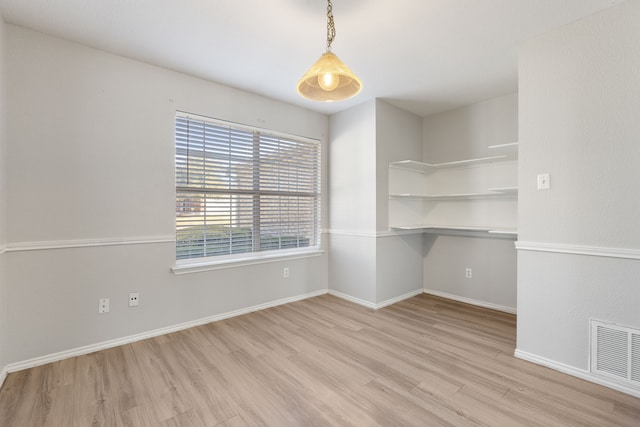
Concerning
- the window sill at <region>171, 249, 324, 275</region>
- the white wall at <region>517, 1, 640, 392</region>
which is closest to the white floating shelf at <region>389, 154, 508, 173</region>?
the white wall at <region>517, 1, 640, 392</region>

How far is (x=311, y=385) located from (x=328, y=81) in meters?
1.98

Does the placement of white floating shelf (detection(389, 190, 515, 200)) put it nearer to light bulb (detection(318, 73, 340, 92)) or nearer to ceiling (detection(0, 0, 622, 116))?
ceiling (detection(0, 0, 622, 116))

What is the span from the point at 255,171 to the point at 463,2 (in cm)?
245

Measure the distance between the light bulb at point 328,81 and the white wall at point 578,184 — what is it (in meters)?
1.59

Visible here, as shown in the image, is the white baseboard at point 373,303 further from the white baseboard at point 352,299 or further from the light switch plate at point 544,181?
the light switch plate at point 544,181

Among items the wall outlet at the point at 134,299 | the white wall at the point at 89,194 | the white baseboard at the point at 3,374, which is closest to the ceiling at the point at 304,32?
the white wall at the point at 89,194

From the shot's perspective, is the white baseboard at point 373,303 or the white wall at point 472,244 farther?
the white baseboard at point 373,303

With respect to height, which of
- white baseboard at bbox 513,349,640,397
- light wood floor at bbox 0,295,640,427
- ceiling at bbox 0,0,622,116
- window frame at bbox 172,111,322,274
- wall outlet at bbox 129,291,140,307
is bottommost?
light wood floor at bbox 0,295,640,427

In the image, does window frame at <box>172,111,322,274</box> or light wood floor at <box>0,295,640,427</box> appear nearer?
light wood floor at <box>0,295,640,427</box>

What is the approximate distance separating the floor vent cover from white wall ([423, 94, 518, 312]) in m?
1.37

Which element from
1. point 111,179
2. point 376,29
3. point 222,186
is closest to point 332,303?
point 222,186

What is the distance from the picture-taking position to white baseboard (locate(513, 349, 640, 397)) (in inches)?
73.4

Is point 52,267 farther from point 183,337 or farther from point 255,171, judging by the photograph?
point 255,171

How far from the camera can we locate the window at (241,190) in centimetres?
294
